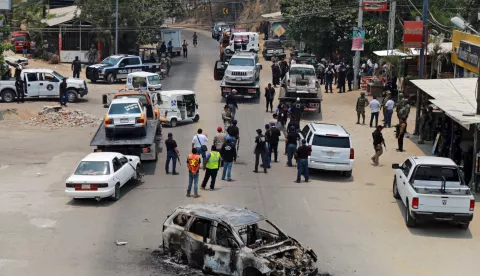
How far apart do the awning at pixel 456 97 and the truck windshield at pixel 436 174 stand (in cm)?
298

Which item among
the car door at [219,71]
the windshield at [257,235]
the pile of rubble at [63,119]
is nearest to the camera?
the windshield at [257,235]

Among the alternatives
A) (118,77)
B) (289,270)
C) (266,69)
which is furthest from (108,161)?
(266,69)

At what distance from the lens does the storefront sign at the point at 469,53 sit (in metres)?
27.2

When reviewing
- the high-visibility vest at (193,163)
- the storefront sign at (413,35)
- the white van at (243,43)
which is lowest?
the high-visibility vest at (193,163)

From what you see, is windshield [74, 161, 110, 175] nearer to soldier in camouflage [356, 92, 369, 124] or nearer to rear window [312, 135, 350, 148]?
rear window [312, 135, 350, 148]

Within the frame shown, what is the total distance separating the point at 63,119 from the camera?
3466cm

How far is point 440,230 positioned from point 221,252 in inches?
290

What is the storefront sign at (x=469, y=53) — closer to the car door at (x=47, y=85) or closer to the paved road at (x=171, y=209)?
the paved road at (x=171, y=209)

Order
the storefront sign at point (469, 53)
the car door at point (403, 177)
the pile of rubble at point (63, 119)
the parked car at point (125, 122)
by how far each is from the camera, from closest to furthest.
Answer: the car door at point (403, 177)
the parked car at point (125, 122)
the storefront sign at point (469, 53)
the pile of rubble at point (63, 119)

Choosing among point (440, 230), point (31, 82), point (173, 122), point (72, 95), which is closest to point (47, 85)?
point (31, 82)

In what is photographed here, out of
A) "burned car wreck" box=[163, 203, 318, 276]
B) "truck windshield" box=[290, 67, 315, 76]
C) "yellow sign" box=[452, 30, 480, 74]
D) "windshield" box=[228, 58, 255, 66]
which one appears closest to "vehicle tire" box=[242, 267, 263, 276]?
"burned car wreck" box=[163, 203, 318, 276]

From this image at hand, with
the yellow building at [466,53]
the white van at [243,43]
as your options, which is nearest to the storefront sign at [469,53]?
the yellow building at [466,53]

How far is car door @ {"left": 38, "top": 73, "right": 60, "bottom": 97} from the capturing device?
3972 cm

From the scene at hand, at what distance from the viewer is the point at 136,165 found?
23.5 meters
